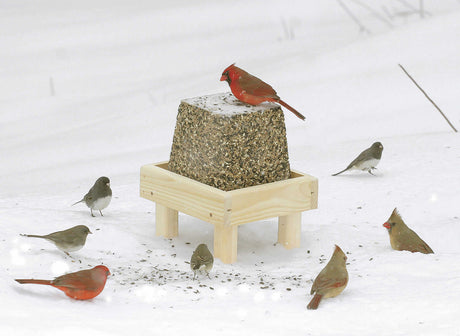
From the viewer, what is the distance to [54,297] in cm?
582

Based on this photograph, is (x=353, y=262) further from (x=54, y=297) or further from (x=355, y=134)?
(x=355, y=134)

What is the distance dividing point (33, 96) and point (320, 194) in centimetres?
644

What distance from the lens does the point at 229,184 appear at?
6949 mm

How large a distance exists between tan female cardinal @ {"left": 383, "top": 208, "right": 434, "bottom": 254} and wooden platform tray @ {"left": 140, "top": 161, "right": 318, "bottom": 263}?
0.66 metres

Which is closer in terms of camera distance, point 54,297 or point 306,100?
point 54,297

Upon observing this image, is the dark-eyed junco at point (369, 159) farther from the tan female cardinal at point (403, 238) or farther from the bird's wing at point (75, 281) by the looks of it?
the bird's wing at point (75, 281)

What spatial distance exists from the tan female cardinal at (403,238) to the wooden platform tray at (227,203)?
655mm

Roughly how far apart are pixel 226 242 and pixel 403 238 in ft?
4.11

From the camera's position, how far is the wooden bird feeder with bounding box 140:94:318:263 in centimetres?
686

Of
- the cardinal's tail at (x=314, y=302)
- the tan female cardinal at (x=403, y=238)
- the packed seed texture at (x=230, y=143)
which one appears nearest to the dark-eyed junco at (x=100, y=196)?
the packed seed texture at (x=230, y=143)

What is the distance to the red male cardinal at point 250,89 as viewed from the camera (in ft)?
23.0

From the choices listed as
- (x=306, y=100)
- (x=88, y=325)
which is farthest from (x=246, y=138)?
(x=306, y=100)

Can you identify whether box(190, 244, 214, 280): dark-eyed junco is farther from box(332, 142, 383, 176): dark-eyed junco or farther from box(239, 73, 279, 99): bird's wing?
box(332, 142, 383, 176): dark-eyed junco

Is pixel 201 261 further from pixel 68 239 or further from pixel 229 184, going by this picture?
pixel 68 239
